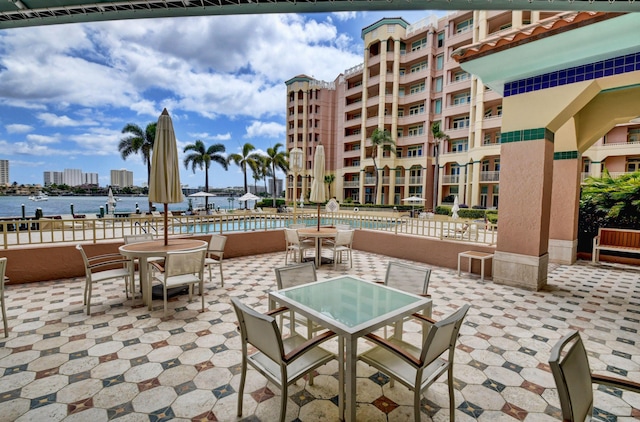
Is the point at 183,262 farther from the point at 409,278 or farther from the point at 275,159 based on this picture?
the point at 275,159

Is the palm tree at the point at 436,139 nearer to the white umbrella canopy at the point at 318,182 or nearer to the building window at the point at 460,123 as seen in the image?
the building window at the point at 460,123

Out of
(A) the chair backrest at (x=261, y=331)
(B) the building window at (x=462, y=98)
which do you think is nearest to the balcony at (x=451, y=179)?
(B) the building window at (x=462, y=98)

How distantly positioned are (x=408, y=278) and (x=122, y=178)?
59939 millimetres

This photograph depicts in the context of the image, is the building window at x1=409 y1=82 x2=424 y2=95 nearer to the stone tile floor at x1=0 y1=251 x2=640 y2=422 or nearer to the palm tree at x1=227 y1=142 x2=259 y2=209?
the palm tree at x1=227 y1=142 x2=259 y2=209

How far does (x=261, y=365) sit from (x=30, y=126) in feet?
190

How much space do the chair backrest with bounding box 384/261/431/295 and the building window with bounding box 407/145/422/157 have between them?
2643cm

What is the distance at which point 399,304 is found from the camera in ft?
7.42

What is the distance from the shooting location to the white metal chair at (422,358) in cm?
162

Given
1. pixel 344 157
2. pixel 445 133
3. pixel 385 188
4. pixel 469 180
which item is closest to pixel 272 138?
pixel 344 157

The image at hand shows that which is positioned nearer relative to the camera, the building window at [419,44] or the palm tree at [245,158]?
the building window at [419,44]

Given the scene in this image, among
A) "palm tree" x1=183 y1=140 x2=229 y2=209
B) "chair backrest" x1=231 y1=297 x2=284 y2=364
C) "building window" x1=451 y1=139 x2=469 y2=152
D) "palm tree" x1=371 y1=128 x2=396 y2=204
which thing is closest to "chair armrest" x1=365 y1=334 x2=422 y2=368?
"chair backrest" x1=231 y1=297 x2=284 y2=364

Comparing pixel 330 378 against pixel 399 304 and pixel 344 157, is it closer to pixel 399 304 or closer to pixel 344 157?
pixel 399 304

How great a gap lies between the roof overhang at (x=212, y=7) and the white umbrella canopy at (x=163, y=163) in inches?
70.9

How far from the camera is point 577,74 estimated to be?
456 cm
